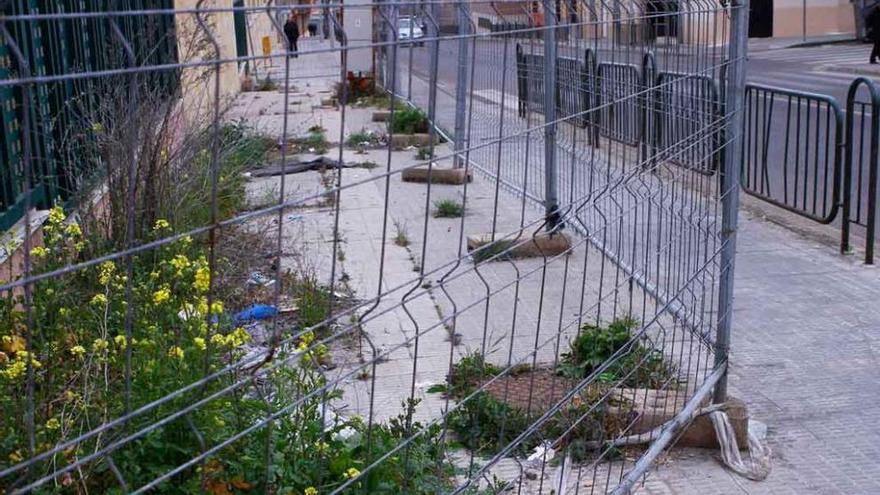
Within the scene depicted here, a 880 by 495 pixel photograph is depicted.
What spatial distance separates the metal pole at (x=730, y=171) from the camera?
201 inches

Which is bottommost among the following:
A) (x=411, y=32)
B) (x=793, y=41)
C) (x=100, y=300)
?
(x=793, y=41)

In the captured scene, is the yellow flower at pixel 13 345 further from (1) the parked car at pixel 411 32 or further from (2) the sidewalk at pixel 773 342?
(1) the parked car at pixel 411 32

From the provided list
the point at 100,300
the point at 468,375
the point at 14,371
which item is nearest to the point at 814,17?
the point at 468,375

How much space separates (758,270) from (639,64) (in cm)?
255

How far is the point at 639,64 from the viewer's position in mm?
5957

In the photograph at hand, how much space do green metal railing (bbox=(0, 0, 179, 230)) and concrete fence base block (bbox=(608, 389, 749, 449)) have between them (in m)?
2.42

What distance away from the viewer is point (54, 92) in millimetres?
7543

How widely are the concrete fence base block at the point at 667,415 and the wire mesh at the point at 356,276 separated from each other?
0.02 meters

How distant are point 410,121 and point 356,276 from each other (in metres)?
6.70

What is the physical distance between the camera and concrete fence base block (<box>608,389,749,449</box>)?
476cm

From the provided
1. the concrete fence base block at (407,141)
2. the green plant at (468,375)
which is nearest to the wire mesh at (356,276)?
the green plant at (468,375)

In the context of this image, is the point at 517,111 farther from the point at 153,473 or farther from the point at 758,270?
the point at 153,473

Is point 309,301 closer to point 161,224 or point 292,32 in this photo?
point 161,224

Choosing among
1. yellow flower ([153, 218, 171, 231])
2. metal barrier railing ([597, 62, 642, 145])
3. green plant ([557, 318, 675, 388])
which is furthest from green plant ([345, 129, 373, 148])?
green plant ([557, 318, 675, 388])
